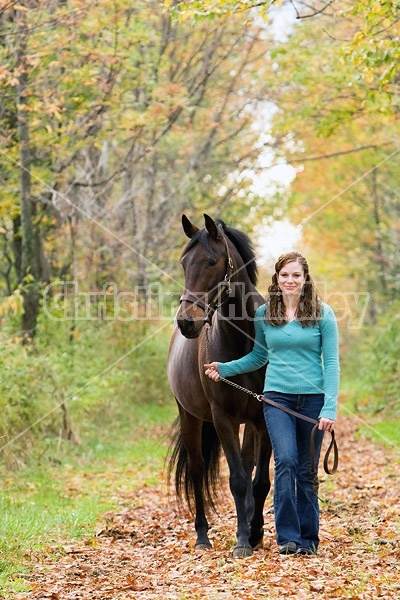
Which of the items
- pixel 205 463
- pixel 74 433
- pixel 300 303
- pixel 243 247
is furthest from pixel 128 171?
pixel 300 303

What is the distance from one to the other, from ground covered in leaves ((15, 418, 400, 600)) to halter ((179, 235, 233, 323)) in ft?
5.37

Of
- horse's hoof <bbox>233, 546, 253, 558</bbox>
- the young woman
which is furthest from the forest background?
the young woman

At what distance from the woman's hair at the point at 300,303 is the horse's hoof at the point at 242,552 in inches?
60.3

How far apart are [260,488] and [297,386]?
1037 mm

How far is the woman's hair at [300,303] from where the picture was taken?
17.1 feet

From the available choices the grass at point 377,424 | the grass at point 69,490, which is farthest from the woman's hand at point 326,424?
the grass at point 377,424

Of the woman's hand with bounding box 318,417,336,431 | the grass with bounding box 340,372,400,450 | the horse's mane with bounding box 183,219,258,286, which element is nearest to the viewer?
the woman's hand with bounding box 318,417,336,431

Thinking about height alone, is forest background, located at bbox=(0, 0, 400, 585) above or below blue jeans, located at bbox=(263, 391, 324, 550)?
above

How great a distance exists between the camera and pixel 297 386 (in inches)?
203

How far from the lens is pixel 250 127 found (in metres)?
18.7

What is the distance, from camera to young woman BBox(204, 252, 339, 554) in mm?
5113

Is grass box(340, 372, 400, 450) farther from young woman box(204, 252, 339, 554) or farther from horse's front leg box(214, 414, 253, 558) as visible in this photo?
young woman box(204, 252, 339, 554)

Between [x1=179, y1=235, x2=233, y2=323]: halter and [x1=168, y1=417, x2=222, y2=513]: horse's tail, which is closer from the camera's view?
[x1=179, y1=235, x2=233, y2=323]: halter

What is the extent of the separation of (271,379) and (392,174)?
19.7 meters
